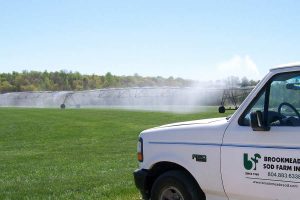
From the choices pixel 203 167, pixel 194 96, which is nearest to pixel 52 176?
pixel 203 167

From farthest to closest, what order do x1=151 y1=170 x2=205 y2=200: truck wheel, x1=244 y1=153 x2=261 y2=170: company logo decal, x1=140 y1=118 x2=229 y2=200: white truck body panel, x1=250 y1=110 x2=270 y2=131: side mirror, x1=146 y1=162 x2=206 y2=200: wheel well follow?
Result: x1=146 y1=162 x2=206 y2=200: wheel well < x1=151 y1=170 x2=205 y2=200: truck wheel < x1=140 y1=118 x2=229 y2=200: white truck body panel < x1=244 y1=153 x2=261 y2=170: company logo decal < x1=250 y1=110 x2=270 y2=131: side mirror

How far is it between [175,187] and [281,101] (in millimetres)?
1767

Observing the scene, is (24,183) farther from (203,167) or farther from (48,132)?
A: (48,132)

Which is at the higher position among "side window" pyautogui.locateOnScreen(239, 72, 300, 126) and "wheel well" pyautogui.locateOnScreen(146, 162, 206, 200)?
"side window" pyautogui.locateOnScreen(239, 72, 300, 126)

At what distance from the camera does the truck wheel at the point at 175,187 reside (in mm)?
6363

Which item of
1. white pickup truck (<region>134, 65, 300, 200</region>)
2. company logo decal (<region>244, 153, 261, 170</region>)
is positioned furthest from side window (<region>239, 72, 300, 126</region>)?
company logo decal (<region>244, 153, 261, 170</region>)

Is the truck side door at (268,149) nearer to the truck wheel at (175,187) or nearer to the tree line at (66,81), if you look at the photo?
Answer: the truck wheel at (175,187)

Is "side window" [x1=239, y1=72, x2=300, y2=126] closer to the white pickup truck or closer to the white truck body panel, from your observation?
the white pickup truck

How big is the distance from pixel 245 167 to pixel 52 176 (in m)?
7.02

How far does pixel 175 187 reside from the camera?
258 inches

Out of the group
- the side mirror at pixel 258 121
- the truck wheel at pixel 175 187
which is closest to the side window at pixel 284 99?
the side mirror at pixel 258 121

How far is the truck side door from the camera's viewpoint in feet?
17.4

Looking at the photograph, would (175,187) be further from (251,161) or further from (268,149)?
(268,149)

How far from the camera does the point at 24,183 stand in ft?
35.5
